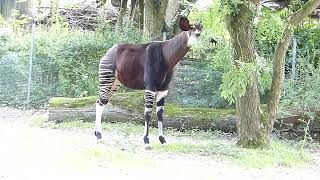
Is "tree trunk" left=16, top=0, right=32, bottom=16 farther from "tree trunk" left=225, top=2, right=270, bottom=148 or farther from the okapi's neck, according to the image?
"tree trunk" left=225, top=2, right=270, bottom=148

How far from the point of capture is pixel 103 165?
614 cm

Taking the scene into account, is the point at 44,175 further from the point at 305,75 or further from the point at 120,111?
the point at 305,75

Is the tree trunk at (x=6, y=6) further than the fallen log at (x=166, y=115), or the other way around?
the tree trunk at (x=6, y=6)

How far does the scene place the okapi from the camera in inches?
344

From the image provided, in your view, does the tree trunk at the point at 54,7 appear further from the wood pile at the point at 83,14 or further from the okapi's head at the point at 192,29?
the okapi's head at the point at 192,29

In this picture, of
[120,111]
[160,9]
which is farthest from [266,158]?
[160,9]

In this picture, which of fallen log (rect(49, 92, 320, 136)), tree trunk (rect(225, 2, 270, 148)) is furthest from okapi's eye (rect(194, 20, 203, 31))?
fallen log (rect(49, 92, 320, 136))

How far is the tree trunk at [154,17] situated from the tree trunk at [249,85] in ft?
18.5

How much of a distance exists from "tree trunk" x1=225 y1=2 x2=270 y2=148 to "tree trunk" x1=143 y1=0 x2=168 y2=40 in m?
5.63

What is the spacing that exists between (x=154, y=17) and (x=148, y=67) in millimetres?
5201

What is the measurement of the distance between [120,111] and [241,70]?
14.4 feet

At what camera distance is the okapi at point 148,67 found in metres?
8.73

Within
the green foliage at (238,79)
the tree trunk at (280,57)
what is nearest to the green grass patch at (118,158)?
the green foliage at (238,79)

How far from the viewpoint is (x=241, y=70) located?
7832 millimetres
